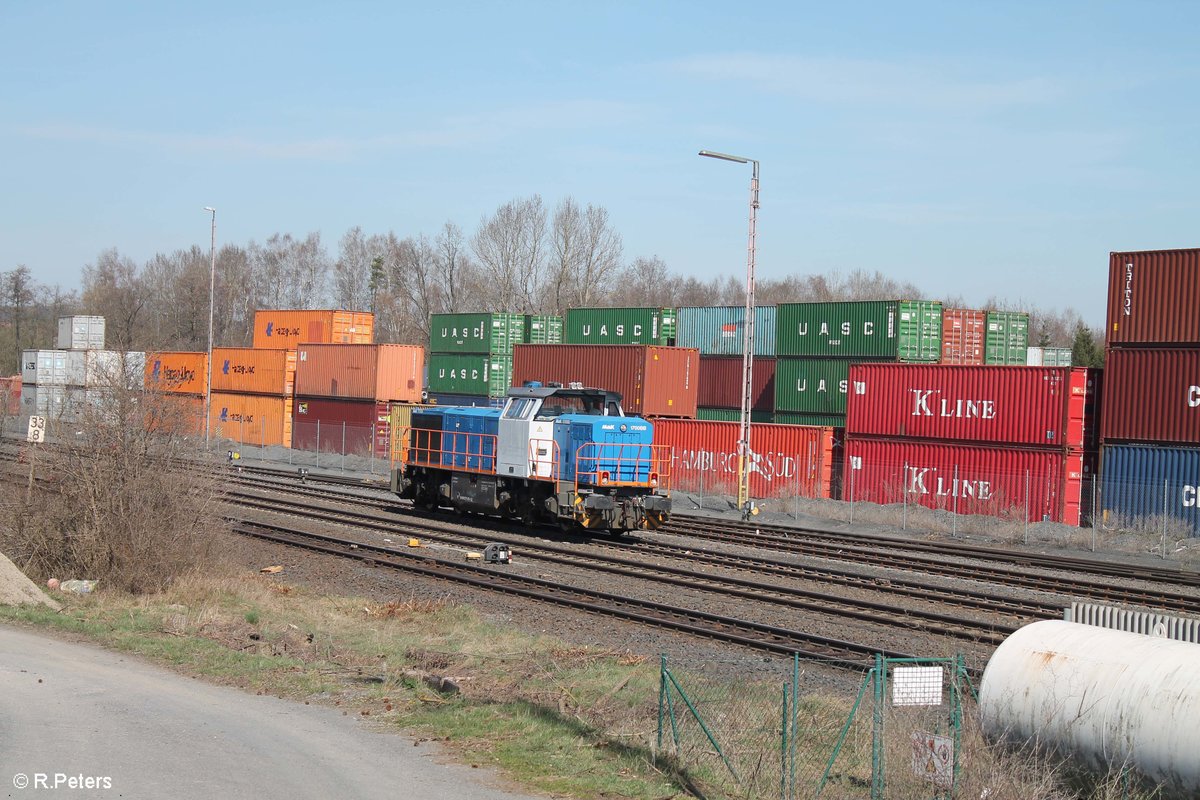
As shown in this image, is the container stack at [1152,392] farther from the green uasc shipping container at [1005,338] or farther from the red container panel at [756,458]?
the green uasc shipping container at [1005,338]

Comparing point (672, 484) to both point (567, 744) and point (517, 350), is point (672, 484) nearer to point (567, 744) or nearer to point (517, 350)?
point (517, 350)

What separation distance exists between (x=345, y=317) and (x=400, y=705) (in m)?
53.1

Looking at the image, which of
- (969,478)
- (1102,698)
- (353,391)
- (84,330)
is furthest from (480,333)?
(1102,698)

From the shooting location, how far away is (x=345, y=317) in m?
62.1

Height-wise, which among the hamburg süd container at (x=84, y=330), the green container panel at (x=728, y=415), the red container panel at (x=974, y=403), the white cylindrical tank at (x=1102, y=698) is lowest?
the white cylindrical tank at (x=1102, y=698)

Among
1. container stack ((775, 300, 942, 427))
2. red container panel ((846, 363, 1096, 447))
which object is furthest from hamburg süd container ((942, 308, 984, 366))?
red container panel ((846, 363, 1096, 447))

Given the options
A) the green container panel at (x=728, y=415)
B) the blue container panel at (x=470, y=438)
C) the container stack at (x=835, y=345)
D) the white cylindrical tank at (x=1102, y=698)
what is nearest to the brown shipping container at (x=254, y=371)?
the green container panel at (x=728, y=415)

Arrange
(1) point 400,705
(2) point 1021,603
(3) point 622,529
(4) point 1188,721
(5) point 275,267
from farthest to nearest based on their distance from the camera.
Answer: (5) point 275,267, (3) point 622,529, (2) point 1021,603, (1) point 400,705, (4) point 1188,721

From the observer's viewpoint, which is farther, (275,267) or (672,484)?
(275,267)

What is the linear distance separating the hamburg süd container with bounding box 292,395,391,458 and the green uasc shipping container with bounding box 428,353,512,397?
17.7 ft

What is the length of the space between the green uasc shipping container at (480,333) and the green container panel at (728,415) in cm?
1131

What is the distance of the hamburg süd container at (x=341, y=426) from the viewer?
49.5 metres

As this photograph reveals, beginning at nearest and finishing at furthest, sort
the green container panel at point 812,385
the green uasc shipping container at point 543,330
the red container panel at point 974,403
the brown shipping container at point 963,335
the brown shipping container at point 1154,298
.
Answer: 1. the brown shipping container at point 1154,298
2. the red container panel at point 974,403
3. the green container panel at point 812,385
4. the brown shipping container at point 963,335
5. the green uasc shipping container at point 543,330

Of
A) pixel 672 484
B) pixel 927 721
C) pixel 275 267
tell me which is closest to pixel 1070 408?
pixel 672 484
